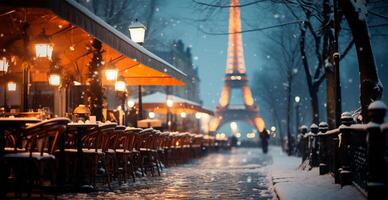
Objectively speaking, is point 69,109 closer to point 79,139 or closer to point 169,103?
point 169,103

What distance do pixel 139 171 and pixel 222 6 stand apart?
15.1 feet

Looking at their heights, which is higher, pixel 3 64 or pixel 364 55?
pixel 3 64

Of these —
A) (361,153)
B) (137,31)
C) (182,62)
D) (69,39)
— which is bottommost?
(361,153)

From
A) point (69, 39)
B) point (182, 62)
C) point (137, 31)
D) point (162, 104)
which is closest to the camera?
point (69, 39)

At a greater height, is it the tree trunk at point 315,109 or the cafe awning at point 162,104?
the cafe awning at point 162,104

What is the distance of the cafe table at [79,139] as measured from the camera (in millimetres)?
10164

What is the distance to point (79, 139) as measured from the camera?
10281mm

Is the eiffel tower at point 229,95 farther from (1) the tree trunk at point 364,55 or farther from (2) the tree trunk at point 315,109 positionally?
(1) the tree trunk at point 364,55

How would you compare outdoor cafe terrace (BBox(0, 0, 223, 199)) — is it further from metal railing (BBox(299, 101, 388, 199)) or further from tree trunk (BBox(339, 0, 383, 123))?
tree trunk (BBox(339, 0, 383, 123))

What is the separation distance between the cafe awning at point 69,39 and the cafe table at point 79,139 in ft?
5.44

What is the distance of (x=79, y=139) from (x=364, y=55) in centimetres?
522

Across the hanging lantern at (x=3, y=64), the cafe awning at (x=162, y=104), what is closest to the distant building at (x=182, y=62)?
the cafe awning at (x=162, y=104)

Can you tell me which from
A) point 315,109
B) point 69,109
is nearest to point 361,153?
point 69,109

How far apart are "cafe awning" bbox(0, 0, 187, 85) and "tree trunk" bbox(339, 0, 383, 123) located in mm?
4521
